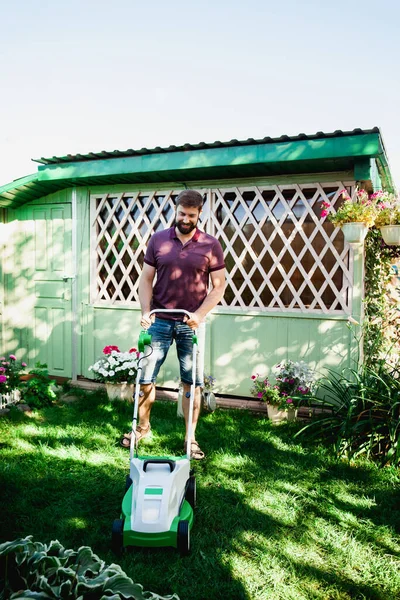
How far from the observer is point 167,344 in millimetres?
3270

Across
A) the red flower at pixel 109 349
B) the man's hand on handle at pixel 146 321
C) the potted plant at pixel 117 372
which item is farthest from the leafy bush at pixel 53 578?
the red flower at pixel 109 349

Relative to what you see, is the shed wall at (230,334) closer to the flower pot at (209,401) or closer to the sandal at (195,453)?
the flower pot at (209,401)

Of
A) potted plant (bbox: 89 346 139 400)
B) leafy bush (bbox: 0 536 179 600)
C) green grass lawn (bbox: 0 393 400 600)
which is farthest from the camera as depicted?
potted plant (bbox: 89 346 139 400)

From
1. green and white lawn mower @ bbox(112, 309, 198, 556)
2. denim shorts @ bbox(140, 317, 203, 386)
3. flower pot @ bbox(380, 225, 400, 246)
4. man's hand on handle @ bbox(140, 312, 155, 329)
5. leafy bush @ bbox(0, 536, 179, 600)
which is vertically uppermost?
flower pot @ bbox(380, 225, 400, 246)

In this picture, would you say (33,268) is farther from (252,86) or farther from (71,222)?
(252,86)

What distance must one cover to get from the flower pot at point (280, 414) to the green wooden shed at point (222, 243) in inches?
20.5

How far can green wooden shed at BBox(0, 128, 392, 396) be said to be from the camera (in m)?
4.39

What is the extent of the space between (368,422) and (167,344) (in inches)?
56.2

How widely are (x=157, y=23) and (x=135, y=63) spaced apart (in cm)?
286

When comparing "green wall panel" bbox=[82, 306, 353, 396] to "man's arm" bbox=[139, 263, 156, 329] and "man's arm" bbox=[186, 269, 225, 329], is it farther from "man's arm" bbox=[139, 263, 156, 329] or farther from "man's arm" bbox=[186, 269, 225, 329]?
"man's arm" bbox=[139, 263, 156, 329]

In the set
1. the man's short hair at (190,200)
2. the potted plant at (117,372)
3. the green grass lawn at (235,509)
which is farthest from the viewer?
the potted plant at (117,372)

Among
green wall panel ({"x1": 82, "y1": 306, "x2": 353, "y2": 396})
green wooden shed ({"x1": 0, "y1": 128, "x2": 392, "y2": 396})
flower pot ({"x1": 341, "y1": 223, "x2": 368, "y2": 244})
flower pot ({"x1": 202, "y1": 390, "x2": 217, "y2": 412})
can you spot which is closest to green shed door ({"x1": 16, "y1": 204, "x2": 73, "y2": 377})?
green wooden shed ({"x1": 0, "y1": 128, "x2": 392, "y2": 396})

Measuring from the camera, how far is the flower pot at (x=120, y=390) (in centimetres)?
469

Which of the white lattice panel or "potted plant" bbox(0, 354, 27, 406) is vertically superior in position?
the white lattice panel
